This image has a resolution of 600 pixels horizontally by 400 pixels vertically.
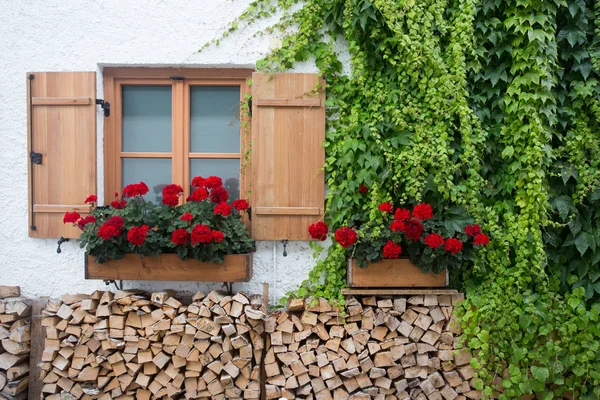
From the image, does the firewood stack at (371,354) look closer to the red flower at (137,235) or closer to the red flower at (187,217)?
the red flower at (187,217)

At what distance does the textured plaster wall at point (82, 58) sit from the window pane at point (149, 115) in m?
0.22

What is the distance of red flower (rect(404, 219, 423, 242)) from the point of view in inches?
121

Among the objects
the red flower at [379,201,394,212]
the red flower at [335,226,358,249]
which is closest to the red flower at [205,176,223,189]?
the red flower at [335,226,358,249]

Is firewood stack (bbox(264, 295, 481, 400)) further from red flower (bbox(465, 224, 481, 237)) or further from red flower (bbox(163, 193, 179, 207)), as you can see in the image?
red flower (bbox(163, 193, 179, 207))

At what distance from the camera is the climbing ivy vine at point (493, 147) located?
10.6 ft

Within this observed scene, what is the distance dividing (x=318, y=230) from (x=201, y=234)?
0.78m

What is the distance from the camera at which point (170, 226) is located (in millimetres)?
3199

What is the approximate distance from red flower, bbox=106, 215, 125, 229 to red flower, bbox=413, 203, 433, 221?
6.47 feet

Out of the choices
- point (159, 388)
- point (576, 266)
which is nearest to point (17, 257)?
point (159, 388)

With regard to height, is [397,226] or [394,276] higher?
[397,226]

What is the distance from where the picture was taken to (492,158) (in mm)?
3438

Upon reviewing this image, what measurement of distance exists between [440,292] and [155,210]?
2.10 meters

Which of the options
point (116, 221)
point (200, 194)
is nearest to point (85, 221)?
point (116, 221)

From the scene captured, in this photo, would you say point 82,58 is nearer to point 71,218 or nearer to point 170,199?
point 71,218
